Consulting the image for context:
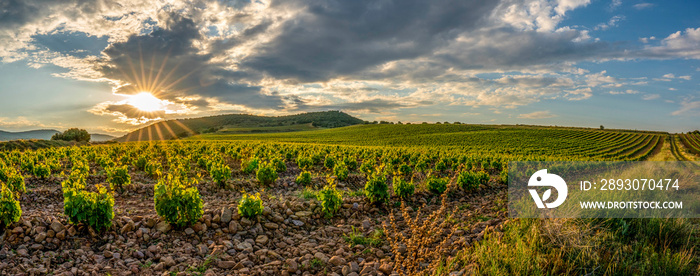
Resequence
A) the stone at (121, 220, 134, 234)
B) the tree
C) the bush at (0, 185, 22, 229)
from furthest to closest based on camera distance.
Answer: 1. the tree
2. the stone at (121, 220, 134, 234)
3. the bush at (0, 185, 22, 229)

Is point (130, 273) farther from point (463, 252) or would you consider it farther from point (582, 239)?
point (582, 239)

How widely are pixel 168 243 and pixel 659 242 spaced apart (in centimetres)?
960

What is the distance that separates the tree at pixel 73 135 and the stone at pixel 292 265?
81.7 m

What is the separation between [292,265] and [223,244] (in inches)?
66.2

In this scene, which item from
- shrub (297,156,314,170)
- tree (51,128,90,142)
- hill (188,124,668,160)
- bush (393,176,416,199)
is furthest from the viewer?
tree (51,128,90,142)

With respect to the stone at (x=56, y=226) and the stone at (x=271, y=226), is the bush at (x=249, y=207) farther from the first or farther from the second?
the stone at (x=56, y=226)

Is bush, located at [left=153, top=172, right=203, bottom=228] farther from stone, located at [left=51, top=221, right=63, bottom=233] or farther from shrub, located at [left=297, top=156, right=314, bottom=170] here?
shrub, located at [left=297, top=156, right=314, bottom=170]

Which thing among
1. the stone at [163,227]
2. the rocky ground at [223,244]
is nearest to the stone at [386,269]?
the rocky ground at [223,244]

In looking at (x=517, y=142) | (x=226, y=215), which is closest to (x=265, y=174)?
(x=226, y=215)

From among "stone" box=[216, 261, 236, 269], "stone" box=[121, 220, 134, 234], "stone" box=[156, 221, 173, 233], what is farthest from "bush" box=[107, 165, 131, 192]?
"stone" box=[216, 261, 236, 269]

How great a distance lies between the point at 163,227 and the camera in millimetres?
6938

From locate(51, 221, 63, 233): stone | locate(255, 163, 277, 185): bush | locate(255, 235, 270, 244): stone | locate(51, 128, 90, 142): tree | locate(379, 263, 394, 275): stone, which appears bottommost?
locate(379, 263, 394, 275): stone

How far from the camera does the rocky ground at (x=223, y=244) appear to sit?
221 inches

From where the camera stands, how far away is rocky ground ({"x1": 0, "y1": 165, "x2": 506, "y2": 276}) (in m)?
5.61
